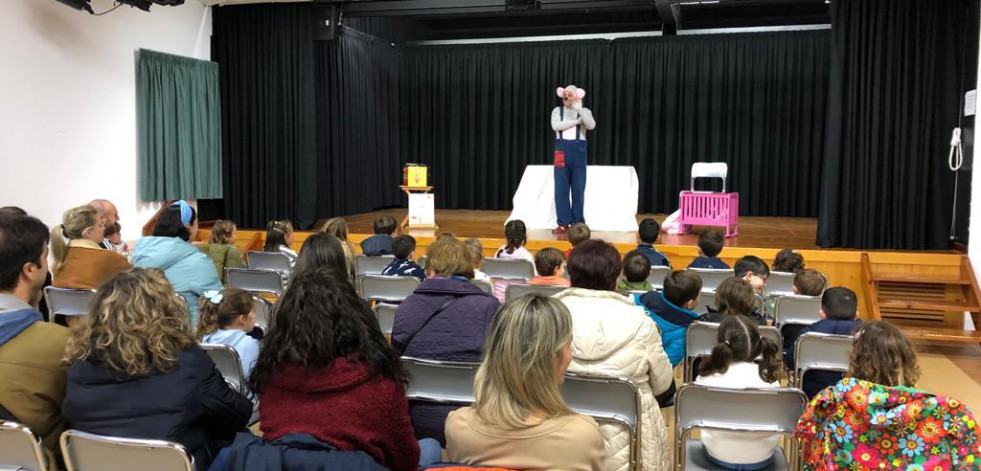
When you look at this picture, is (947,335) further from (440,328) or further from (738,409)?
(440,328)

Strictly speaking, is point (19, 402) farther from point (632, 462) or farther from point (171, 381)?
point (632, 462)

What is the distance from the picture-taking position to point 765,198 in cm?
1270

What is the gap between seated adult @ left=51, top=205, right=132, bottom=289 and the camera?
4.32 m

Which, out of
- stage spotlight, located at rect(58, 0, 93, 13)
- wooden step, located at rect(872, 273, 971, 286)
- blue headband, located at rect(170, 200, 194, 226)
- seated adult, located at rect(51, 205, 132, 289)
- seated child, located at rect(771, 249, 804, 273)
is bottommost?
wooden step, located at rect(872, 273, 971, 286)

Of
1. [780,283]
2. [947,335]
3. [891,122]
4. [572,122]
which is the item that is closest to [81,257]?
[780,283]

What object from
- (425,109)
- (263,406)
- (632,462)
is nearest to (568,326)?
(263,406)

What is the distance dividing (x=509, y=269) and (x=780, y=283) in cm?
184

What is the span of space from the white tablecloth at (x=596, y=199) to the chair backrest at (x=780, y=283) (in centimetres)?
372

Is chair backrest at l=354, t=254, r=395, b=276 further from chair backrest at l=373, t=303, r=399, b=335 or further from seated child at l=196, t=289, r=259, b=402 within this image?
seated child at l=196, t=289, r=259, b=402

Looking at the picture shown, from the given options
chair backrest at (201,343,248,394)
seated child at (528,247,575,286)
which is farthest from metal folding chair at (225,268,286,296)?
chair backrest at (201,343,248,394)

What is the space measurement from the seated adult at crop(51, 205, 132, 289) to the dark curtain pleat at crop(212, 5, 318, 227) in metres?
5.23

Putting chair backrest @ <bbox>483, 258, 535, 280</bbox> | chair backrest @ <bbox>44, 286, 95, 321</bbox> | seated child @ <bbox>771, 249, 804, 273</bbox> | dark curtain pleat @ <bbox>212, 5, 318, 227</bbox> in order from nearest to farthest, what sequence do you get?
→ chair backrest @ <bbox>44, 286, 95, 321</bbox>
chair backrest @ <bbox>483, 258, 535, 280</bbox>
seated child @ <bbox>771, 249, 804, 273</bbox>
dark curtain pleat @ <bbox>212, 5, 318, 227</bbox>

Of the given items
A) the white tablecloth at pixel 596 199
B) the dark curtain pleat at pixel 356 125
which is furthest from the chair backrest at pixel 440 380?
the dark curtain pleat at pixel 356 125

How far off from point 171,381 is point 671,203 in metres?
11.7
